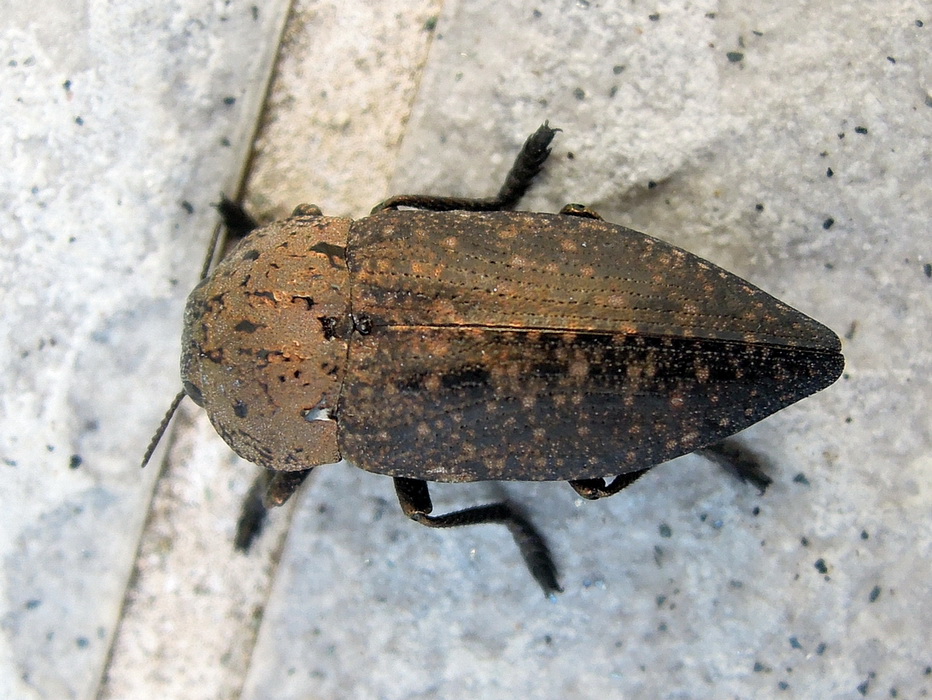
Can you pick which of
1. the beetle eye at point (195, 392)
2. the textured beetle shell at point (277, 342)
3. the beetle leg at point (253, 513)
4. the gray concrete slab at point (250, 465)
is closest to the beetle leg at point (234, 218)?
the gray concrete slab at point (250, 465)

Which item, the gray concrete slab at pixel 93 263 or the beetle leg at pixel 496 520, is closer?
the beetle leg at pixel 496 520

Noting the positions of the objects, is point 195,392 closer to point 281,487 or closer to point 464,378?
point 281,487

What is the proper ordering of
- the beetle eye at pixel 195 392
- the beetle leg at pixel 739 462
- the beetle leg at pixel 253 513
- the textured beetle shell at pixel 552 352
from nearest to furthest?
1. the textured beetle shell at pixel 552 352
2. the beetle eye at pixel 195 392
3. the beetle leg at pixel 739 462
4. the beetle leg at pixel 253 513

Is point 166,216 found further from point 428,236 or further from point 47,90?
point 428,236

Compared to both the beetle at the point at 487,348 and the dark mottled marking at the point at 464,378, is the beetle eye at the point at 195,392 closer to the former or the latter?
the beetle at the point at 487,348

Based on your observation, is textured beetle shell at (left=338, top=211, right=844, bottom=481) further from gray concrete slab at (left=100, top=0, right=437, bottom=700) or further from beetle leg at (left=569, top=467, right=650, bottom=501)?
gray concrete slab at (left=100, top=0, right=437, bottom=700)

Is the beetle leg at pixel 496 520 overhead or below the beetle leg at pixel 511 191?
below

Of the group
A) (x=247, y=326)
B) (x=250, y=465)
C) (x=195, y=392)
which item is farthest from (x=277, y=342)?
(x=250, y=465)

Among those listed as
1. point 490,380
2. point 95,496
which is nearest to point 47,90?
point 95,496
